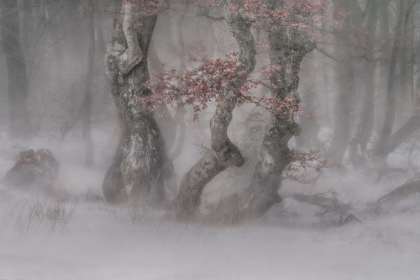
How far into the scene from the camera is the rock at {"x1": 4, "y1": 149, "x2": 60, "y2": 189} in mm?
10981

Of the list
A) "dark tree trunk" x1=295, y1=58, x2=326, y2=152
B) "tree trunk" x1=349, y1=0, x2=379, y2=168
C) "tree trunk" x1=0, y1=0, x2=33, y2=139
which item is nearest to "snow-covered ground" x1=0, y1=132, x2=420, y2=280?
"tree trunk" x1=349, y1=0, x2=379, y2=168

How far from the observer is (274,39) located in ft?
30.5

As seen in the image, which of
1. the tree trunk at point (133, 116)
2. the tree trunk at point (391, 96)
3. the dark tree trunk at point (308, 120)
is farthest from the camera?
the dark tree trunk at point (308, 120)

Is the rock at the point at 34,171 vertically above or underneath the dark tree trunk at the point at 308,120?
underneath

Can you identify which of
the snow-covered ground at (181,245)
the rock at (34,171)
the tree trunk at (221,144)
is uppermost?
the tree trunk at (221,144)

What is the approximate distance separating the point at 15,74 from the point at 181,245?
399 inches

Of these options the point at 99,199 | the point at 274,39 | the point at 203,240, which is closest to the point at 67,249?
the point at 203,240

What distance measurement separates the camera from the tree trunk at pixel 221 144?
26.9 ft

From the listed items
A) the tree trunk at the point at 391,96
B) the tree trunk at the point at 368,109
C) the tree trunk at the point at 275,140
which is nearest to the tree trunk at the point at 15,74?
the tree trunk at the point at 275,140

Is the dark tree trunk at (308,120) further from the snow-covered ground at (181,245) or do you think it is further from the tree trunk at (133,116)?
the tree trunk at (133,116)

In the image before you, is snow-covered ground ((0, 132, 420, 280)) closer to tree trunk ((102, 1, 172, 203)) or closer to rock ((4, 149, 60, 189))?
rock ((4, 149, 60, 189))

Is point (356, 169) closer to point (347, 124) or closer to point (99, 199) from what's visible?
point (347, 124)

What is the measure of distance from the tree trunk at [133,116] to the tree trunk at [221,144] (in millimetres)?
809

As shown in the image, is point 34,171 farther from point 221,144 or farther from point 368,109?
point 368,109
